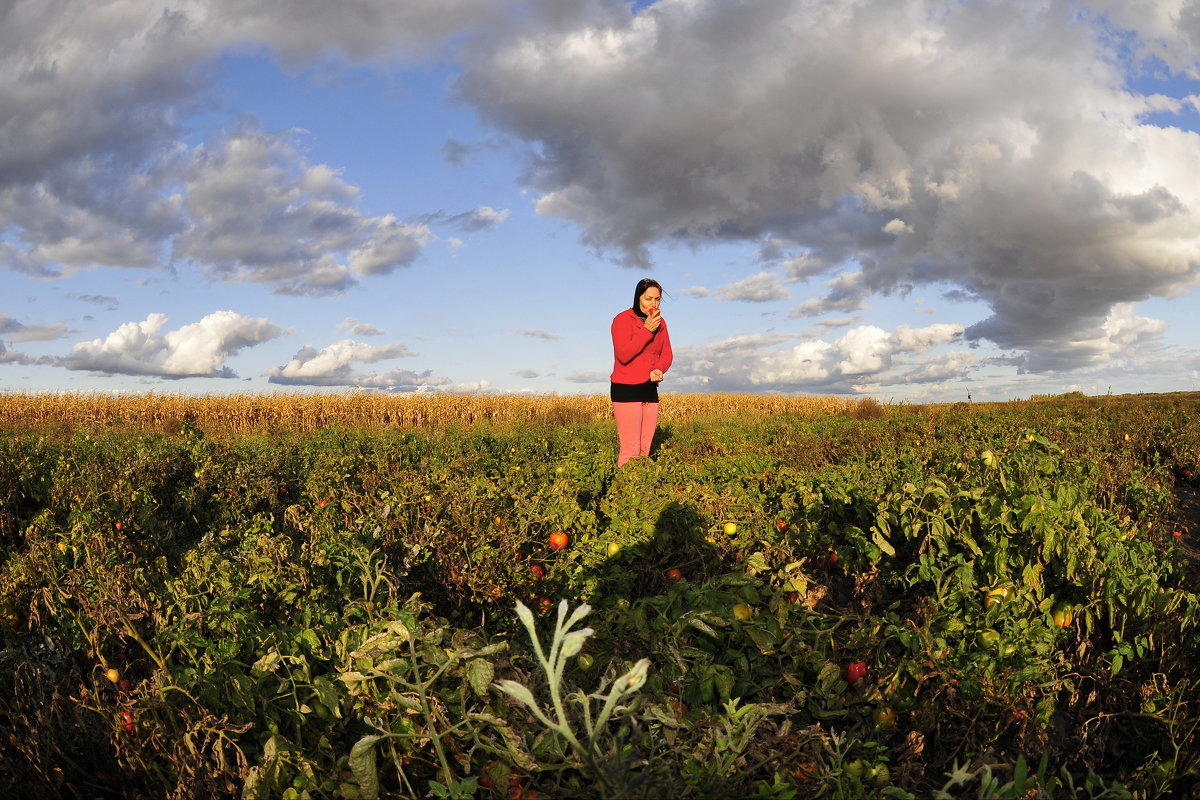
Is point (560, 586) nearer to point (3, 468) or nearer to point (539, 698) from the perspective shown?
point (539, 698)

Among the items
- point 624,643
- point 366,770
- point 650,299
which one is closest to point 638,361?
point 650,299

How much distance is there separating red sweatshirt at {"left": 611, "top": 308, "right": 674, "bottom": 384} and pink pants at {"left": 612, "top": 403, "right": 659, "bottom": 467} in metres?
0.28

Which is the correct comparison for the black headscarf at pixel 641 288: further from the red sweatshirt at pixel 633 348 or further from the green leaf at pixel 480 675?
the green leaf at pixel 480 675

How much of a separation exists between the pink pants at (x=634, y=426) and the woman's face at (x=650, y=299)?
976 millimetres

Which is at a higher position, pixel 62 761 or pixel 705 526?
pixel 705 526

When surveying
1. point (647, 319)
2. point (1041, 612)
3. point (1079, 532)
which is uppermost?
point (647, 319)

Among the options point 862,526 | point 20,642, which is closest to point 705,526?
point 862,526

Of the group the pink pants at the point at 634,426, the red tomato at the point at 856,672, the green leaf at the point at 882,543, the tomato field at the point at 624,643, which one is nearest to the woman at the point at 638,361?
the pink pants at the point at 634,426

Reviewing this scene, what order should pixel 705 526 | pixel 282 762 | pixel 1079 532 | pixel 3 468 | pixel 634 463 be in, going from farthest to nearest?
pixel 3 468 → pixel 634 463 → pixel 705 526 → pixel 1079 532 → pixel 282 762

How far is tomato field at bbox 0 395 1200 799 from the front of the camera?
1893 mm

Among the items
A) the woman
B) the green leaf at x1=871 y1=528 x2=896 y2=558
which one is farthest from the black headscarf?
the green leaf at x1=871 y1=528 x2=896 y2=558

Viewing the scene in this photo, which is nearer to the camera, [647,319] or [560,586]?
[560,586]

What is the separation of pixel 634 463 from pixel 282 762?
3.69 m

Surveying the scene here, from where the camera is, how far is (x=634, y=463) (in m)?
5.45
